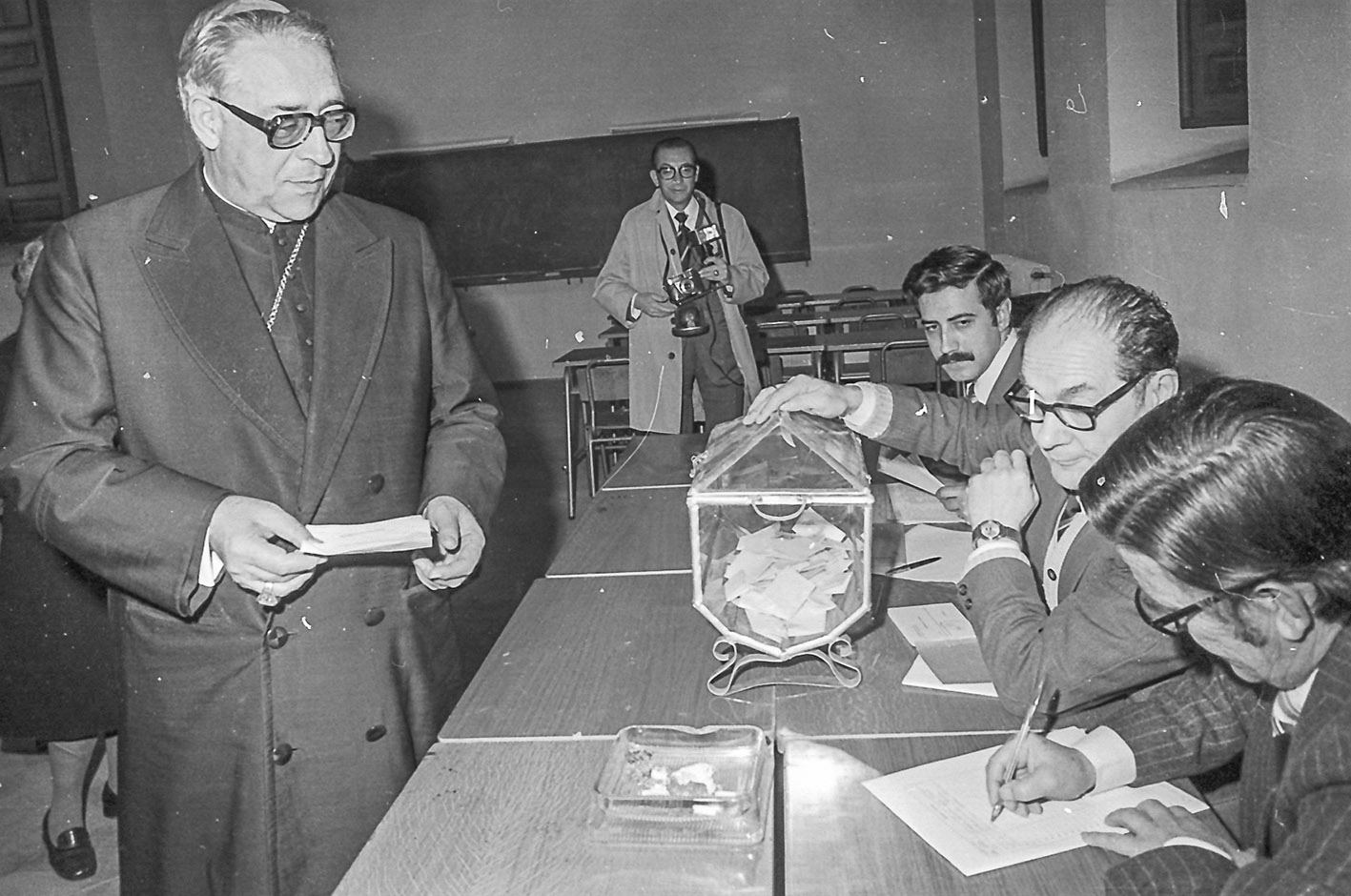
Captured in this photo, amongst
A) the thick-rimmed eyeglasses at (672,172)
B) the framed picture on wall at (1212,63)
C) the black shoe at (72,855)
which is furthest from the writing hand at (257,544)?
the framed picture on wall at (1212,63)

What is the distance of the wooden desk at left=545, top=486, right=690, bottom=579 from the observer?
250 centimetres

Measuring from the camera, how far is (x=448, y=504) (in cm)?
188

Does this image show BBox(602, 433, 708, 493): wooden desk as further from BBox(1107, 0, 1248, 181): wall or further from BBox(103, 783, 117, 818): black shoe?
BBox(1107, 0, 1248, 181): wall

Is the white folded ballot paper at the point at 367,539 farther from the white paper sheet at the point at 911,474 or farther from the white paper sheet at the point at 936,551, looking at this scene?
the white paper sheet at the point at 911,474

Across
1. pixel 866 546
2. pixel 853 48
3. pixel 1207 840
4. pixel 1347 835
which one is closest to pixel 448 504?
pixel 866 546

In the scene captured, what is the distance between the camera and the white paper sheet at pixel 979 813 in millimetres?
1295

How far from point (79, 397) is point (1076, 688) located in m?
1.46

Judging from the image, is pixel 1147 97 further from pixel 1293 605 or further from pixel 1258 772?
pixel 1293 605

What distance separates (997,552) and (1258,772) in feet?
1.44

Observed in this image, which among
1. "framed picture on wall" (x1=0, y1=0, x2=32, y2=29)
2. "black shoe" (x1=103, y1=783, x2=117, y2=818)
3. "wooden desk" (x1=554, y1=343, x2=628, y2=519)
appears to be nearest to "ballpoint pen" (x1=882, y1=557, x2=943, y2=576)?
"black shoe" (x1=103, y1=783, x2=117, y2=818)

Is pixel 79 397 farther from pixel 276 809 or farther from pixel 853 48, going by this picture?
pixel 853 48

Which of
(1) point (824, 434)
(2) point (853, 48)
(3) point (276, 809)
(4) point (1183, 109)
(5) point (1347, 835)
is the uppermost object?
(2) point (853, 48)

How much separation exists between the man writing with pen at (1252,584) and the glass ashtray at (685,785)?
0.29 metres

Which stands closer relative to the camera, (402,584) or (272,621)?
(272,621)
